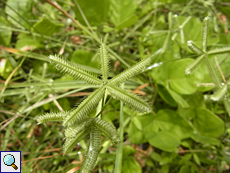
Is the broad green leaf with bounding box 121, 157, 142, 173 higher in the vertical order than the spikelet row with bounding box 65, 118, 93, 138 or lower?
lower

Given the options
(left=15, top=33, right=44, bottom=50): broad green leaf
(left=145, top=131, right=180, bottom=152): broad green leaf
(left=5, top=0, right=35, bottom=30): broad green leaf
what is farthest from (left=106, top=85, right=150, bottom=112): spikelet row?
(left=5, top=0, right=35, bottom=30): broad green leaf

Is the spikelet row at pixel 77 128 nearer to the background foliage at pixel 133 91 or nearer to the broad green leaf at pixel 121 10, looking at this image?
the background foliage at pixel 133 91

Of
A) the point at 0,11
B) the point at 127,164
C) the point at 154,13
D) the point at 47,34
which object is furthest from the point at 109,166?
the point at 0,11

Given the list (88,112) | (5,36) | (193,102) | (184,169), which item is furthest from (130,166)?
(5,36)

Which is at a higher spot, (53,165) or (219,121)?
(219,121)

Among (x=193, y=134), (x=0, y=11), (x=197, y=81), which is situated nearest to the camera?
(x=197, y=81)

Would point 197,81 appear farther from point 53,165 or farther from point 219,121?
point 53,165

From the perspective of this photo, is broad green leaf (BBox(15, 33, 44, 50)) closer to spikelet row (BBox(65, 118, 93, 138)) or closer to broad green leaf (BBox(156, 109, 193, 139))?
spikelet row (BBox(65, 118, 93, 138))

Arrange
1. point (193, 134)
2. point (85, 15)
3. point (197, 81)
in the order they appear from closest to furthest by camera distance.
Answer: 1. point (197, 81)
2. point (193, 134)
3. point (85, 15)
